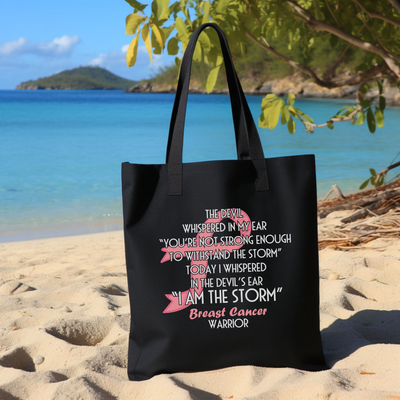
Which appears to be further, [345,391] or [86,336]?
[86,336]

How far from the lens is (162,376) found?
129 cm

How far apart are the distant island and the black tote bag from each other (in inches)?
4778

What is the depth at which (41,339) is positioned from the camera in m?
1.56

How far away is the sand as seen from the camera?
3.95 feet

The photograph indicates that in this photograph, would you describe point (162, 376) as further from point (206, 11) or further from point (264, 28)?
point (264, 28)

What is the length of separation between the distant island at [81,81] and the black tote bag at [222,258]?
121 metres

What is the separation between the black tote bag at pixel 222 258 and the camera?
1300mm

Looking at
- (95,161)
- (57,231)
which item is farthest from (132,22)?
(95,161)

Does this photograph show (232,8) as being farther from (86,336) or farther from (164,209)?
(86,336)

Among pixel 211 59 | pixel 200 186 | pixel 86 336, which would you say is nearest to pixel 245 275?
pixel 200 186

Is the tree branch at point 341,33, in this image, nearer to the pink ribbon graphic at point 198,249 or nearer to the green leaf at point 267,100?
the green leaf at point 267,100

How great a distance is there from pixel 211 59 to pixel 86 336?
4.85ft

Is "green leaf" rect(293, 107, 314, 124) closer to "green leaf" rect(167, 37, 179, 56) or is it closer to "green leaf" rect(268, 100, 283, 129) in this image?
"green leaf" rect(268, 100, 283, 129)

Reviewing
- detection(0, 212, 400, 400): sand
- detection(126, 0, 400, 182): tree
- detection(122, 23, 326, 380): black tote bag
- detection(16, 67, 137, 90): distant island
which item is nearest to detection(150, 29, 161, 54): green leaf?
detection(126, 0, 400, 182): tree
